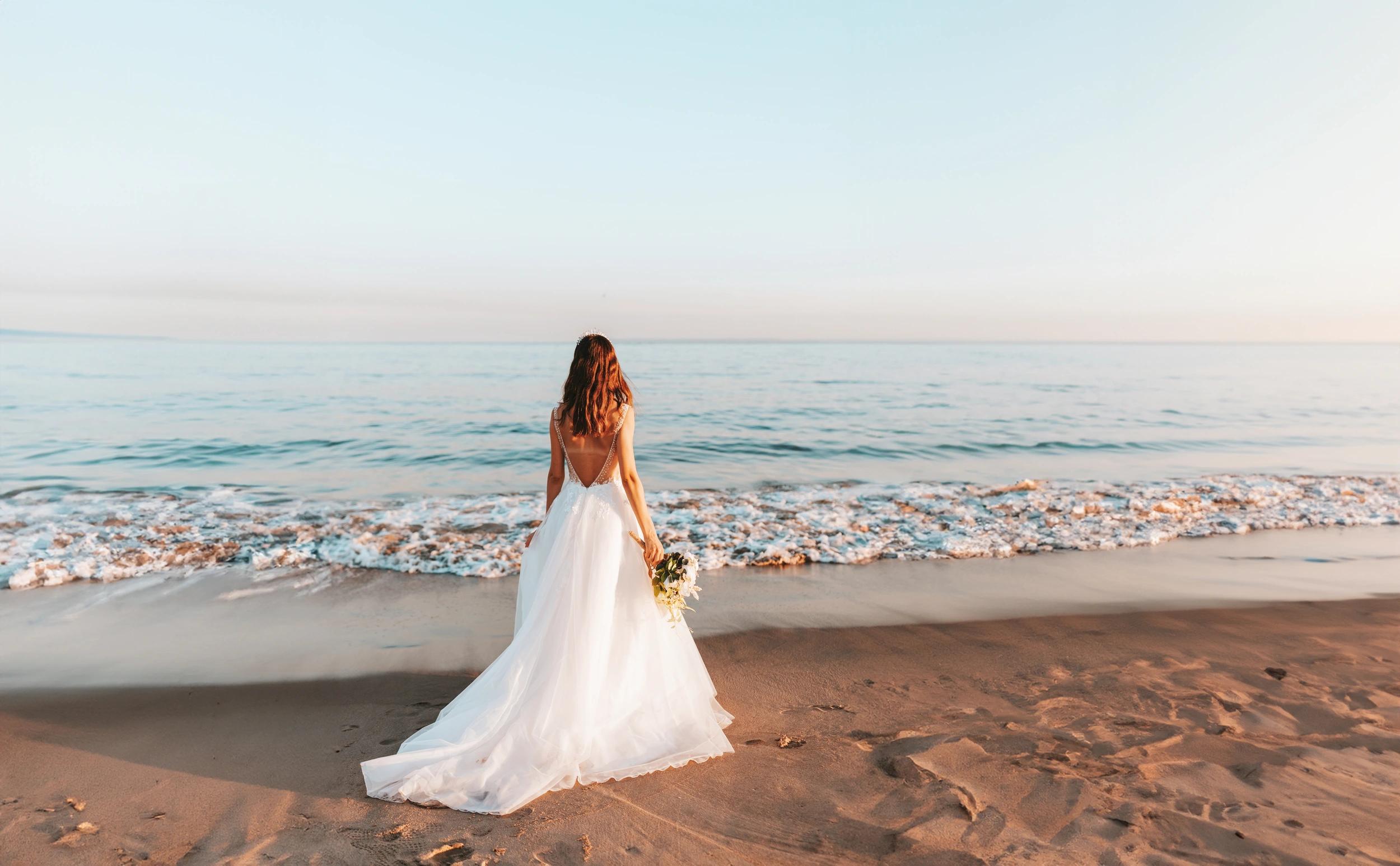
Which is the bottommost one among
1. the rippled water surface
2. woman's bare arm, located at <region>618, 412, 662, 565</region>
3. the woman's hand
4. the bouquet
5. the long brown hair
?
the rippled water surface

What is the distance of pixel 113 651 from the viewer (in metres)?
5.55

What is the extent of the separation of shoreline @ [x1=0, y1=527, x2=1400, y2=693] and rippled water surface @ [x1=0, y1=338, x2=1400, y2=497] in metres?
4.82

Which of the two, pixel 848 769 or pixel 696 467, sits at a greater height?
pixel 848 769

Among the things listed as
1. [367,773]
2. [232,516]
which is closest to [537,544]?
[367,773]

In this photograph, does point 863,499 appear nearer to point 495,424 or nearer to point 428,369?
point 495,424

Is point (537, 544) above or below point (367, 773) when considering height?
above

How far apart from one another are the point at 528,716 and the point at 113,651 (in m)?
3.94

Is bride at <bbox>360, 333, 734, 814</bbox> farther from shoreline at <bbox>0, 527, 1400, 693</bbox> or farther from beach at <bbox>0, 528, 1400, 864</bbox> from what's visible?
shoreline at <bbox>0, 527, 1400, 693</bbox>

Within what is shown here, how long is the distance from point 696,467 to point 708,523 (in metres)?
4.77

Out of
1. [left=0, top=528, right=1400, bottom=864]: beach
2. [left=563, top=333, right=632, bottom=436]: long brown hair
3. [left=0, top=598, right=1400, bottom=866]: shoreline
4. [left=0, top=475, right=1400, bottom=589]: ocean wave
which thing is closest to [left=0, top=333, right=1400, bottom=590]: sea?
[left=0, top=475, right=1400, bottom=589]: ocean wave

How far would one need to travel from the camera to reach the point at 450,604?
6773 millimetres

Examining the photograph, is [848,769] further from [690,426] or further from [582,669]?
[690,426]

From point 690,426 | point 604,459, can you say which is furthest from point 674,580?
point 690,426

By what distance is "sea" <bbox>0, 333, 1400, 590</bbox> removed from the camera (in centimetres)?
876
